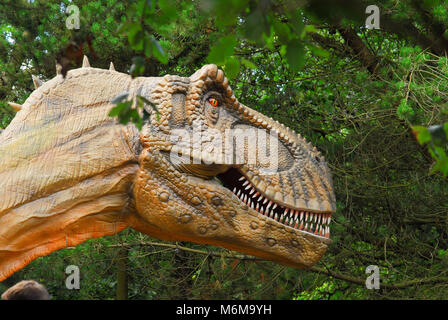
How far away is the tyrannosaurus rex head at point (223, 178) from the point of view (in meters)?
4.55

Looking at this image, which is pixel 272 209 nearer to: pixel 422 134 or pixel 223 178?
pixel 223 178

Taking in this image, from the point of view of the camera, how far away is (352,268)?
24.2ft

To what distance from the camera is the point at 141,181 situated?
4504 millimetres

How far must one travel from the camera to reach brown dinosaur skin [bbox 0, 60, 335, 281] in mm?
4398

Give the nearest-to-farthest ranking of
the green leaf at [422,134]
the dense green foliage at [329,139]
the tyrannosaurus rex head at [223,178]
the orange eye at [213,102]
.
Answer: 1. the green leaf at [422,134]
2. the tyrannosaurus rex head at [223,178]
3. the orange eye at [213,102]
4. the dense green foliage at [329,139]

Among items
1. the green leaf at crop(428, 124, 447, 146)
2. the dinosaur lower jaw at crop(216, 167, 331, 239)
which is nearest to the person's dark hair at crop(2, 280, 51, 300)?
the dinosaur lower jaw at crop(216, 167, 331, 239)

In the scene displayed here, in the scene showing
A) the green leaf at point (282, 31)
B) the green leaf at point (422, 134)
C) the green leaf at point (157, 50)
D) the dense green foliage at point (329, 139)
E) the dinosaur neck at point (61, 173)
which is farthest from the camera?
the dense green foliage at point (329, 139)

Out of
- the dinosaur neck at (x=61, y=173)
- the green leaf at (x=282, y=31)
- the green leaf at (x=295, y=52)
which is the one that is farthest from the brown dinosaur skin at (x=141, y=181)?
the green leaf at (x=295, y=52)

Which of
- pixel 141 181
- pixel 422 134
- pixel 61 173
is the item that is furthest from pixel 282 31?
pixel 61 173

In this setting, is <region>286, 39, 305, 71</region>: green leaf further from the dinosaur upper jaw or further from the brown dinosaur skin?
the dinosaur upper jaw

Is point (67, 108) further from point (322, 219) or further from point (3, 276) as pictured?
point (322, 219)

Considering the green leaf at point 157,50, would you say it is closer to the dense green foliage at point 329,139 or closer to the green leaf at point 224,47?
the green leaf at point 224,47
